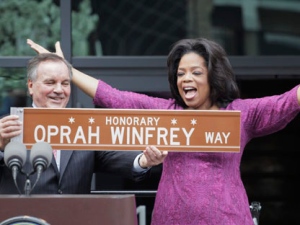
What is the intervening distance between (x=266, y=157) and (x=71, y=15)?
5.70 feet

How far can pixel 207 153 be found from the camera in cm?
378

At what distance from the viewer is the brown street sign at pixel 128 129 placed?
3.64m

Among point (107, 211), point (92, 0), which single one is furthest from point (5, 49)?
point (107, 211)

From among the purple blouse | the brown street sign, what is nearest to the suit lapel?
the brown street sign

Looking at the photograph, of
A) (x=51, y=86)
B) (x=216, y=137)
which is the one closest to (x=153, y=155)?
(x=216, y=137)

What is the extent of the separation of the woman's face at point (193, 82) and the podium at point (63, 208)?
0.74 m

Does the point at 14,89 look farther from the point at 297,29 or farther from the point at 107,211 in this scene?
the point at 107,211

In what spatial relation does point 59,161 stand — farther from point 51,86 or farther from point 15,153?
point 15,153

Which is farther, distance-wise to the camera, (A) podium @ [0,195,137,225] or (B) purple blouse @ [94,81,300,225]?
(B) purple blouse @ [94,81,300,225]

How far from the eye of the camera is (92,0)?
5.86m

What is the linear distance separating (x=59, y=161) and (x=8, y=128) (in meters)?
0.39

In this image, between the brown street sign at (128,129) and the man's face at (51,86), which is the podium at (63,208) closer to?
the brown street sign at (128,129)

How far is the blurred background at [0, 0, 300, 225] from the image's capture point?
5.80 metres

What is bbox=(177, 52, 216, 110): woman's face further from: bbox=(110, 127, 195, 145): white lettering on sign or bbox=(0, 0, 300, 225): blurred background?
bbox=(0, 0, 300, 225): blurred background
